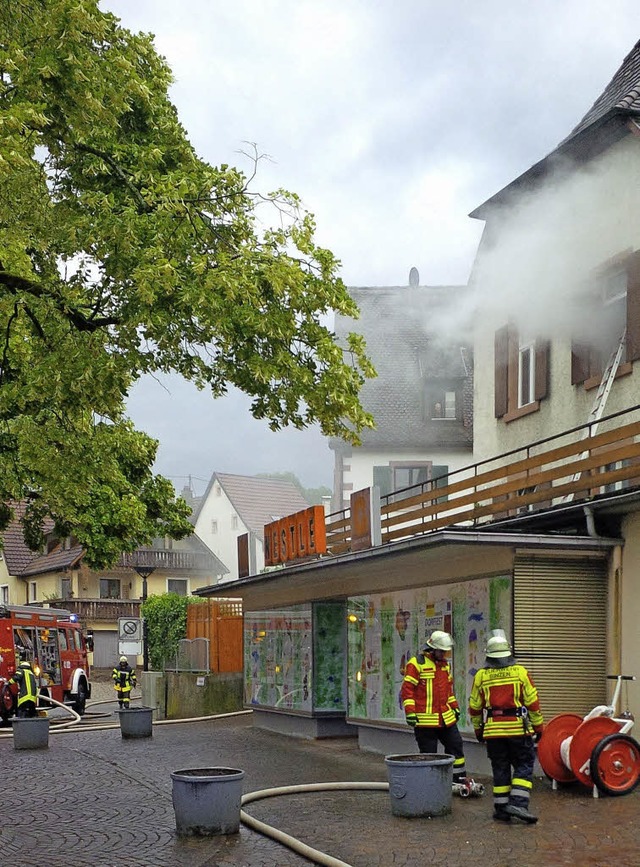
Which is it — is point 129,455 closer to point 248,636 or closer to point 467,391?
point 248,636

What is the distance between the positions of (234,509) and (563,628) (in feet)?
183

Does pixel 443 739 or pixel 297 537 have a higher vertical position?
pixel 297 537

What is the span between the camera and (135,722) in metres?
21.1

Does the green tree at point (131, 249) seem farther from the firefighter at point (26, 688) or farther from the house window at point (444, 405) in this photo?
the house window at point (444, 405)

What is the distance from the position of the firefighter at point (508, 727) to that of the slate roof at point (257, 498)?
56817 millimetres

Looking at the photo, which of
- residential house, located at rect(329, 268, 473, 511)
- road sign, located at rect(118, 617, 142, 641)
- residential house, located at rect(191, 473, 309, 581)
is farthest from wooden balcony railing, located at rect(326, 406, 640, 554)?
residential house, located at rect(191, 473, 309, 581)

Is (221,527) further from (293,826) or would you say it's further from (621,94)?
(293,826)

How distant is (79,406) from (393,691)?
610 centimetres

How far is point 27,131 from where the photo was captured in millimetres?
12688

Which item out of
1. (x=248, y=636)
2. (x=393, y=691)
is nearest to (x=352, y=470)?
(x=248, y=636)

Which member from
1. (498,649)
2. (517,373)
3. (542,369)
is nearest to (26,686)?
(517,373)

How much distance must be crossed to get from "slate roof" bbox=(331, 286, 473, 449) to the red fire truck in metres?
11.7

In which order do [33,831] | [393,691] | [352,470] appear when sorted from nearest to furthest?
[33,831], [393,691], [352,470]

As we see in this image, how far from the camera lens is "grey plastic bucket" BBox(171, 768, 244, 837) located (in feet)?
34.7
